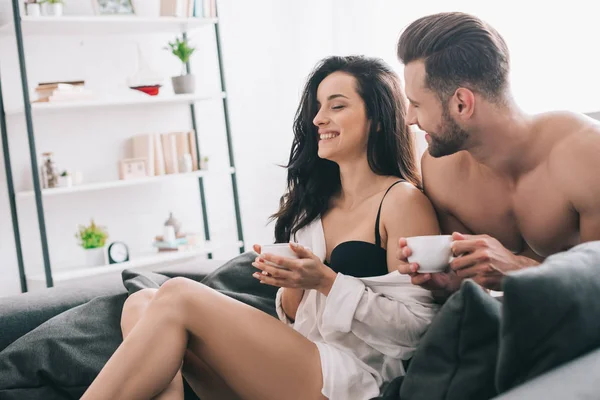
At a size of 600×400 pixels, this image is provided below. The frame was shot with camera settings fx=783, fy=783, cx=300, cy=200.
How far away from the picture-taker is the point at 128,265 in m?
4.06

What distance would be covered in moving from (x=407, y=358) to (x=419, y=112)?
1.93 ft

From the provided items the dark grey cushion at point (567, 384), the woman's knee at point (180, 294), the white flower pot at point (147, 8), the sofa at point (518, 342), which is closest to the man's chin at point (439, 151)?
the sofa at point (518, 342)

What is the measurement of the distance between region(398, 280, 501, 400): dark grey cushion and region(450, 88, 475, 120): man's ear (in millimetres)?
590

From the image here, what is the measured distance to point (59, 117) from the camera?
4.21 m

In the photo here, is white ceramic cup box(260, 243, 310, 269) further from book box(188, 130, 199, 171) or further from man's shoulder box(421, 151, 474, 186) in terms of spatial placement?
book box(188, 130, 199, 171)

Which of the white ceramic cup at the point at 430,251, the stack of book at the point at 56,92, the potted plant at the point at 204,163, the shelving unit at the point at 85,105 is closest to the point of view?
the white ceramic cup at the point at 430,251

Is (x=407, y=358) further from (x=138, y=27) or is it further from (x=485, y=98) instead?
(x=138, y=27)

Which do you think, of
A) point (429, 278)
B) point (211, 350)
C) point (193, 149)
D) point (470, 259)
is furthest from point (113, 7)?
point (470, 259)

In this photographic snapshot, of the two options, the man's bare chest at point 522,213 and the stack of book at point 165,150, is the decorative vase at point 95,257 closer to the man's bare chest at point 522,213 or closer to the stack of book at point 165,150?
the stack of book at point 165,150

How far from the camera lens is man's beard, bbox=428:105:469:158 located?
1852 mm

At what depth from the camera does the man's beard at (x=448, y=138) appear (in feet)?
6.07

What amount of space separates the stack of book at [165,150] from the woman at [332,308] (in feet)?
7.19

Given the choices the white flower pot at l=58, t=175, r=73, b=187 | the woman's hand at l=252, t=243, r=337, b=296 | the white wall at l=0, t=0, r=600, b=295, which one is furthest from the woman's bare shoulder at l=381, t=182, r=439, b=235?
the white flower pot at l=58, t=175, r=73, b=187

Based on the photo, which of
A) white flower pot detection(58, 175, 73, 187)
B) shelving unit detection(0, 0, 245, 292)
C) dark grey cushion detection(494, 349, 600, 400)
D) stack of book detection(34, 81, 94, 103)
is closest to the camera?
dark grey cushion detection(494, 349, 600, 400)
